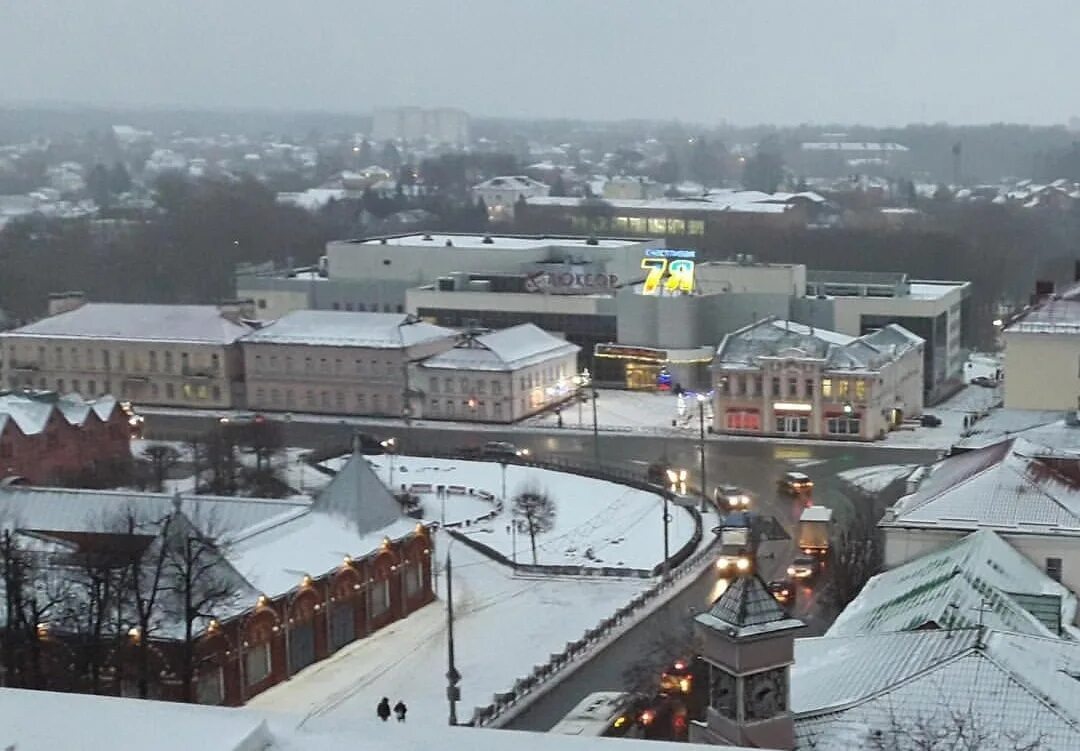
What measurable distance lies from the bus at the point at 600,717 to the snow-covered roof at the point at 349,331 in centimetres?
2537

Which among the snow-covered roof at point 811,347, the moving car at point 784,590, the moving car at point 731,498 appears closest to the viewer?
the moving car at point 784,590

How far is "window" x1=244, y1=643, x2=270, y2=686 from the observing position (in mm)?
21875

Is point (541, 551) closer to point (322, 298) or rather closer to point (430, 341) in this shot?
point (430, 341)

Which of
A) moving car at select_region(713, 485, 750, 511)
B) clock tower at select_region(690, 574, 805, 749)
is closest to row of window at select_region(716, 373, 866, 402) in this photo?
moving car at select_region(713, 485, 750, 511)

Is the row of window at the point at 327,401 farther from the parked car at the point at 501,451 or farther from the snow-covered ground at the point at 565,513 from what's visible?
the snow-covered ground at the point at 565,513

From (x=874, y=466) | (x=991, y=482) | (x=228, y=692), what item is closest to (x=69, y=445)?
(x=228, y=692)

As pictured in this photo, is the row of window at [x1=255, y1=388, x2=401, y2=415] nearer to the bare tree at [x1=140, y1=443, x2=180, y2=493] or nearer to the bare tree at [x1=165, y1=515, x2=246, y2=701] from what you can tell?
the bare tree at [x1=140, y1=443, x2=180, y2=493]

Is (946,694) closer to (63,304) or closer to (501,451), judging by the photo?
(501,451)

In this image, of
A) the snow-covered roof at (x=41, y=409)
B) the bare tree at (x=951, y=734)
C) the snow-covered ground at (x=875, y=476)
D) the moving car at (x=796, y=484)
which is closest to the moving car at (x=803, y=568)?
the moving car at (x=796, y=484)

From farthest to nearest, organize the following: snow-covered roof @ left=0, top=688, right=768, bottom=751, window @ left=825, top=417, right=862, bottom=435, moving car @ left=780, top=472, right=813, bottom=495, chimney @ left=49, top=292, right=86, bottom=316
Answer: chimney @ left=49, top=292, right=86, bottom=316
window @ left=825, top=417, right=862, bottom=435
moving car @ left=780, top=472, right=813, bottom=495
snow-covered roof @ left=0, top=688, right=768, bottom=751

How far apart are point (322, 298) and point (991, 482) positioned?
37.7 m

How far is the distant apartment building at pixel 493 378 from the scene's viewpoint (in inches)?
1722

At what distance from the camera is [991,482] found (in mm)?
20484

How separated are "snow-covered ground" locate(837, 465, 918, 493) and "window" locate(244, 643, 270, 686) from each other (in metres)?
15.9
